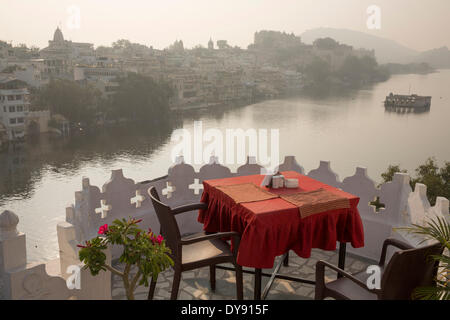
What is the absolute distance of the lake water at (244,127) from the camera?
29484 mm

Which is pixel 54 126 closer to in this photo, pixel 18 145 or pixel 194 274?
pixel 18 145

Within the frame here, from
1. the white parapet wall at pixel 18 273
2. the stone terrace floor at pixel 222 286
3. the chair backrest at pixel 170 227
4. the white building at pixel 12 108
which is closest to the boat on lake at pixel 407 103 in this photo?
the white building at pixel 12 108

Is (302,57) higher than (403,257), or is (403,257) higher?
(302,57)

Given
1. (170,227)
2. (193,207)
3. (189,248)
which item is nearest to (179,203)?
(193,207)

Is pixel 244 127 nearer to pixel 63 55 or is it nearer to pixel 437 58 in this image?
pixel 437 58

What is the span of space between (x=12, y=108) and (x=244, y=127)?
2433 centimetres

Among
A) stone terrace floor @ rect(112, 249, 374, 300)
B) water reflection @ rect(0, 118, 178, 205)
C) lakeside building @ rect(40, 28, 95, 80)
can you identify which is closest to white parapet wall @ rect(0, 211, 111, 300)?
stone terrace floor @ rect(112, 249, 374, 300)

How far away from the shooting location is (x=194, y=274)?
336 cm

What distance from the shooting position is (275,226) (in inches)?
100

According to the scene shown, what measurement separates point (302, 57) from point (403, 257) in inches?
2808

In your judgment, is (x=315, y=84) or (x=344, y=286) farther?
(x=315, y=84)

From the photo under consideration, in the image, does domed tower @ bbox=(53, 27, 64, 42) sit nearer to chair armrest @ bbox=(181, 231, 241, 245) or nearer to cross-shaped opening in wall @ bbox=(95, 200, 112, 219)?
cross-shaped opening in wall @ bbox=(95, 200, 112, 219)
